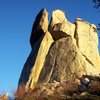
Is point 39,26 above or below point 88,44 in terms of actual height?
above

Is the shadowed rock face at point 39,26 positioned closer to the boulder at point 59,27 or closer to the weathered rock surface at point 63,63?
the boulder at point 59,27

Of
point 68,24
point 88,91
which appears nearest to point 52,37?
point 68,24

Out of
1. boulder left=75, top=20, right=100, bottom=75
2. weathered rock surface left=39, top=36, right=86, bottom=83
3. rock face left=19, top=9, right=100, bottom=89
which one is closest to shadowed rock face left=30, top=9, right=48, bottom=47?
rock face left=19, top=9, right=100, bottom=89

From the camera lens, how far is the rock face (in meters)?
45.0

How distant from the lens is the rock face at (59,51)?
4499 cm

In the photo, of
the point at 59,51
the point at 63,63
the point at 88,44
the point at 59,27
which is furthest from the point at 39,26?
the point at 63,63

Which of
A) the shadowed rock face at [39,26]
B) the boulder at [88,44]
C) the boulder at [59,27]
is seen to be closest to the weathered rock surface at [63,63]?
the boulder at [59,27]

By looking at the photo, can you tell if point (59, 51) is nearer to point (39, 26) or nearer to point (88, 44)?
point (88, 44)

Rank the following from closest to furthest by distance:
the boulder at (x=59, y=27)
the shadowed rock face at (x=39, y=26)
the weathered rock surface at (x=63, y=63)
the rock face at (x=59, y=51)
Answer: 1. the weathered rock surface at (x=63, y=63)
2. the rock face at (x=59, y=51)
3. the boulder at (x=59, y=27)
4. the shadowed rock face at (x=39, y=26)

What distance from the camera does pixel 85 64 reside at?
45.7 meters

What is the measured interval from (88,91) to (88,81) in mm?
3135

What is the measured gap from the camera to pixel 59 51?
4734 cm

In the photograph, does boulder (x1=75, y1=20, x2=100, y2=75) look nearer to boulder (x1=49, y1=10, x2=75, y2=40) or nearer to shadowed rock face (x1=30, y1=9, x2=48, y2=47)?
boulder (x1=49, y1=10, x2=75, y2=40)

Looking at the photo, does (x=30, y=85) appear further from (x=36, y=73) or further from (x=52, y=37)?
(x=52, y=37)
